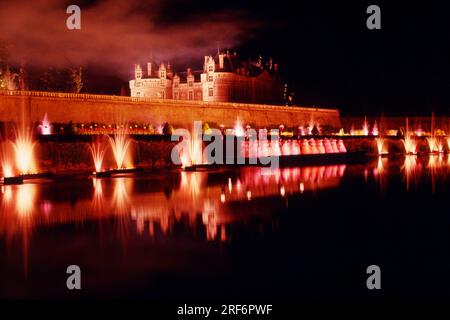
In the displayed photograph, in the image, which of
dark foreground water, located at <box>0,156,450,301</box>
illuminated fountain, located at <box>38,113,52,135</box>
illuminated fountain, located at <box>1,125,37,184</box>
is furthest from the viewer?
illuminated fountain, located at <box>38,113,52,135</box>

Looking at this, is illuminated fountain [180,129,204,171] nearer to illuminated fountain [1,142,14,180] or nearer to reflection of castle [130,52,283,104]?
illuminated fountain [1,142,14,180]

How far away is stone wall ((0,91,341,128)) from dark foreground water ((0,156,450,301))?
60.8 ft

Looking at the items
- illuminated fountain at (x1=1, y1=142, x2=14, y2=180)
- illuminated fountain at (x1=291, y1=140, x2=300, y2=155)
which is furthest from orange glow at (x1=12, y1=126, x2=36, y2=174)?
illuminated fountain at (x1=291, y1=140, x2=300, y2=155)

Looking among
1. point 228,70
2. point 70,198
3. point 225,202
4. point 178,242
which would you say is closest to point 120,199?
point 70,198

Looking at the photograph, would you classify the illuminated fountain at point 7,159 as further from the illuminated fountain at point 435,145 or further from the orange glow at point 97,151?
the illuminated fountain at point 435,145

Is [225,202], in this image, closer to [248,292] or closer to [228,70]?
[248,292]

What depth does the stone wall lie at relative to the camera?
32.2 meters

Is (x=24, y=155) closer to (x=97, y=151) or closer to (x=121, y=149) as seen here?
(x=97, y=151)

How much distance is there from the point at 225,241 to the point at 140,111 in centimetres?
3323

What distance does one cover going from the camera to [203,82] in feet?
215

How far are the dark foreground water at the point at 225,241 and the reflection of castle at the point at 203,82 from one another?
50948mm

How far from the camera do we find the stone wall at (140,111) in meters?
32.2

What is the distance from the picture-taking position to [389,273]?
22.2 feet

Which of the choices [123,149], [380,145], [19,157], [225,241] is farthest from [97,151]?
[380,145]
